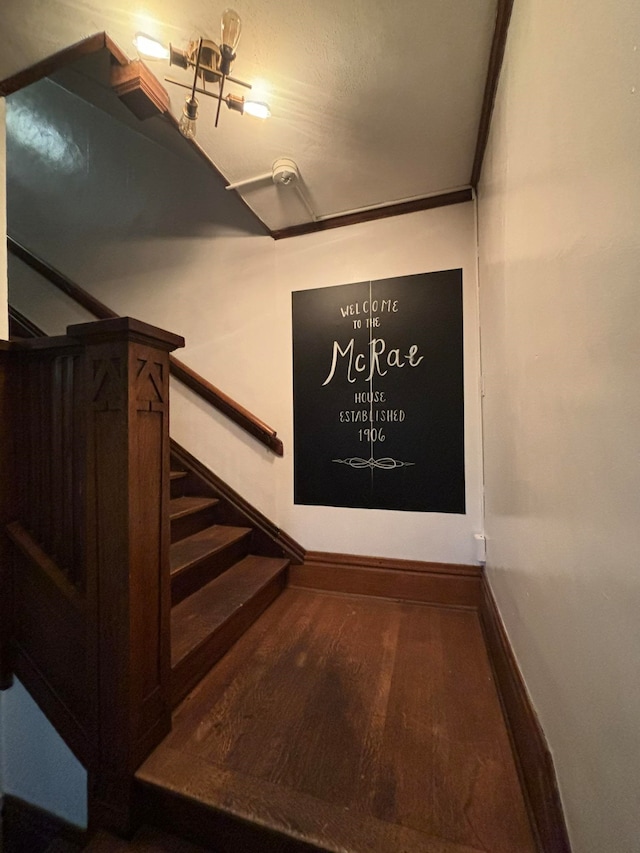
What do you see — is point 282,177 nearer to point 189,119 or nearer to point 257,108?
point 257,108

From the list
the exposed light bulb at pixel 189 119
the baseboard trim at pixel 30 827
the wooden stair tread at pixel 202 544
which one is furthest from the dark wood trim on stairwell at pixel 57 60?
the baseboard trim at pixel 30 827

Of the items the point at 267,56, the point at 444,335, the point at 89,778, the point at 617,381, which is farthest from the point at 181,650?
the point at 267,56

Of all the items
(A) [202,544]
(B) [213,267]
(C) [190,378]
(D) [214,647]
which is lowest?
(D) [214,647]

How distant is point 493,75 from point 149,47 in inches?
47.9

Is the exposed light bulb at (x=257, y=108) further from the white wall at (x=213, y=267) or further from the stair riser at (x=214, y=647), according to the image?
the stair riser at (x=214, y=647)

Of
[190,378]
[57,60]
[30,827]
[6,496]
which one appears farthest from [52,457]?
[30,827]

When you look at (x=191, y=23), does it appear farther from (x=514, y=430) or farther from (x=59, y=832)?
(x=59, y=832)

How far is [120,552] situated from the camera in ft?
3.04

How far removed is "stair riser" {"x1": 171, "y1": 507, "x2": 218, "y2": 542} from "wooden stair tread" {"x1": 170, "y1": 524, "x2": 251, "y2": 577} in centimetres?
3

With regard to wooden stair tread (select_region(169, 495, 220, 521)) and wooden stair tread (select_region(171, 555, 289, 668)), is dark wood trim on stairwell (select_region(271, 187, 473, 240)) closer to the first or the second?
wooden stair tread (select_region(169, 495, 220, 521))

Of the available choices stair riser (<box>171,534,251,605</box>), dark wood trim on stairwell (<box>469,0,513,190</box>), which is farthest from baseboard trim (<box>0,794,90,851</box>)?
dark wood trim on stairwell (<box>469,0,513,190</box>)

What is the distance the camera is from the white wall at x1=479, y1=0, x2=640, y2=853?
459mm

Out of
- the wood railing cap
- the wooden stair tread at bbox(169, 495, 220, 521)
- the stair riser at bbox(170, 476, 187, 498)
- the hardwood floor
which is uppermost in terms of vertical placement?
the wood railing cap

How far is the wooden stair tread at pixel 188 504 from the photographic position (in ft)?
5.97
